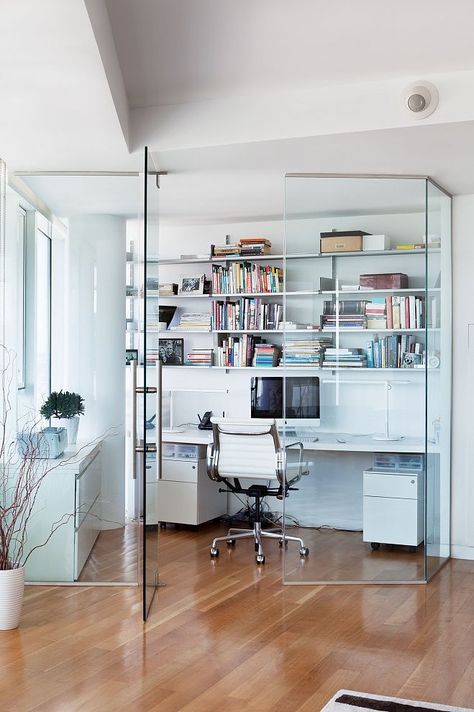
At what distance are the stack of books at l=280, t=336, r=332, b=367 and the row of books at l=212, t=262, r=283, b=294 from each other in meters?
1.59

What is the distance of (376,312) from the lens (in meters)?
5.16

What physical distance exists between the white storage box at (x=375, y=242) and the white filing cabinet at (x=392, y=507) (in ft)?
4.60

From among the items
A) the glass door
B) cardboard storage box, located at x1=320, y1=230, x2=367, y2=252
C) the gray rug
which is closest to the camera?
the gray rug

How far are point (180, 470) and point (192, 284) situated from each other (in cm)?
162

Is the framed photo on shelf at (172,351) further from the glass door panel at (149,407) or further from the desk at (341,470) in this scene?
the glass door panel at (149,407)

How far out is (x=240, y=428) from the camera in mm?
5793

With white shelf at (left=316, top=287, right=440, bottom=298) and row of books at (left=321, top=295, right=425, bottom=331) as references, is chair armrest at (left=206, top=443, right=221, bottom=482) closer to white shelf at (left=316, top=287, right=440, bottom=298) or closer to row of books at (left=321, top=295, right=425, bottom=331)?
row of books at (left=321, top=295, right=425, bottom=331)

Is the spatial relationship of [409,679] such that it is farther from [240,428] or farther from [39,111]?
[39,111]

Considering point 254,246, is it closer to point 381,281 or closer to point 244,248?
point 244,248

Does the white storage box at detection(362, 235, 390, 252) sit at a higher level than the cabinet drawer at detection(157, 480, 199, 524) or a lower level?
higher

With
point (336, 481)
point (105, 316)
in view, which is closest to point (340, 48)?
point (105, 316)

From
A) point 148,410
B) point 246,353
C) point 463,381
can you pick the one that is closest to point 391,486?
point 463,381

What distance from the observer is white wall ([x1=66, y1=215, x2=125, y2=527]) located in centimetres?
504

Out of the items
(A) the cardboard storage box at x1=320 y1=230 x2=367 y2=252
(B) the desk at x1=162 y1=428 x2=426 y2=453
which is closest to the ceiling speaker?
(A) the cardboard storage box at x1=320 y1=230 x2=367 y2=252
